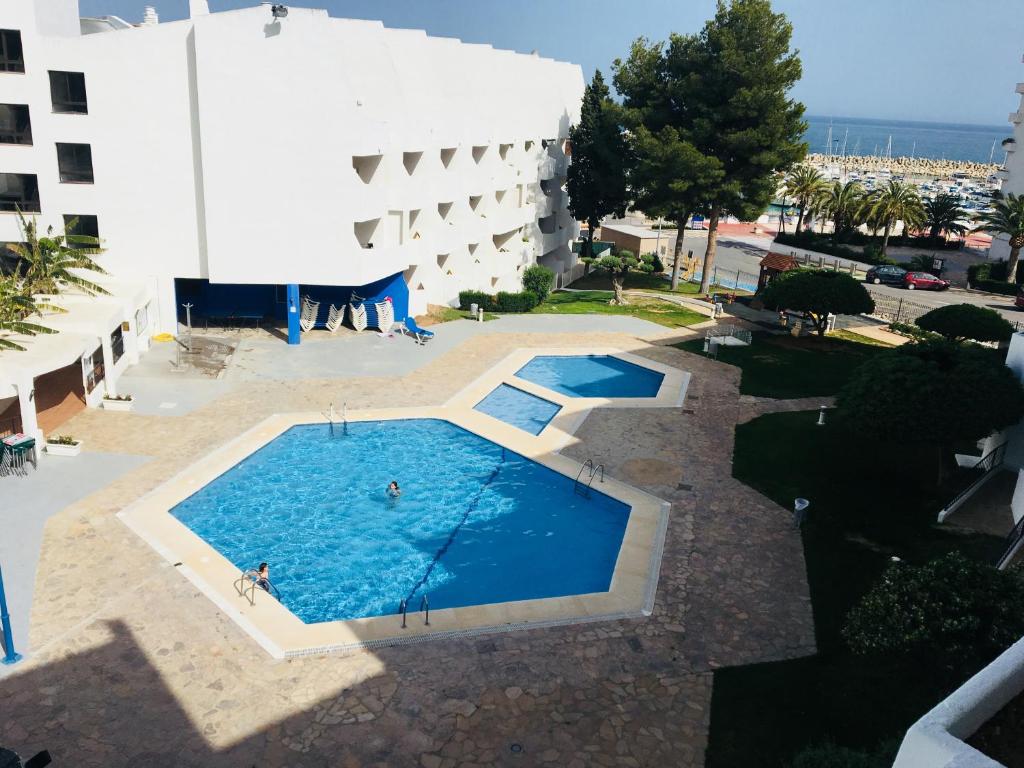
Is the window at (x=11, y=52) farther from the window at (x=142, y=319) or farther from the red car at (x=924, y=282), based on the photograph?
the red car at (x=924, y=282)

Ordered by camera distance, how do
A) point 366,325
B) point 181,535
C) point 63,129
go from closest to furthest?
point 181,535 < point 63,129 < point 366,325

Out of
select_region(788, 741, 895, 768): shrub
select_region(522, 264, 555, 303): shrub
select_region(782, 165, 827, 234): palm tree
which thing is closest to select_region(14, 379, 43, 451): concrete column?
select_region(788, 741, 895, 768): shrub

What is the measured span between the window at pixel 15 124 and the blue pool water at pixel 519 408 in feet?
70.2

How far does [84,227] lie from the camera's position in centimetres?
3356

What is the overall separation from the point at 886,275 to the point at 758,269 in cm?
1300

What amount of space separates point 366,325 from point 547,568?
21737 mm

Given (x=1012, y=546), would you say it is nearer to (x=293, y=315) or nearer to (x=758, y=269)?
(x=293, y=315)

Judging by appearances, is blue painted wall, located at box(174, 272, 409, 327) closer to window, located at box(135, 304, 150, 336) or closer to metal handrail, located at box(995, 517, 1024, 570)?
window, located at box(135, 304, 150, 336)

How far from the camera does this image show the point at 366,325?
38906mm

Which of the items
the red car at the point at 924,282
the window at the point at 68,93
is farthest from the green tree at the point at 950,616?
the red car at the point at 924,282

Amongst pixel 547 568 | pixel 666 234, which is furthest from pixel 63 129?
pixel 666 234

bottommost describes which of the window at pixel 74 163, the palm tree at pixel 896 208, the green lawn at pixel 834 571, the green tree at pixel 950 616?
A: the green lawn at pixel 834 571

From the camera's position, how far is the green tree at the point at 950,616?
1188cm

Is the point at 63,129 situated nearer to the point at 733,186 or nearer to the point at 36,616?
the point at 36,616
